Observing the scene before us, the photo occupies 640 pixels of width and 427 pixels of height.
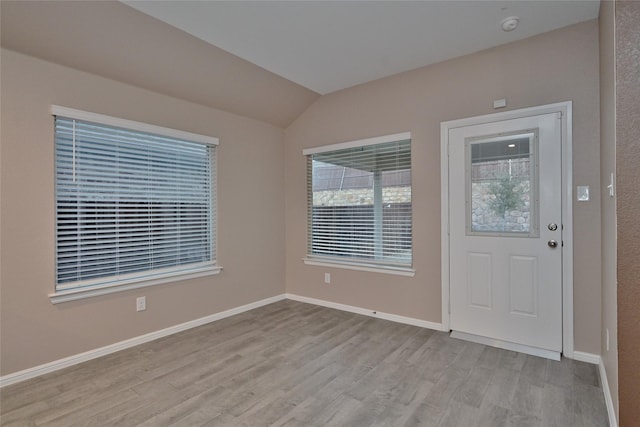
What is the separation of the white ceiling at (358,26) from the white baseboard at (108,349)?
274 cm

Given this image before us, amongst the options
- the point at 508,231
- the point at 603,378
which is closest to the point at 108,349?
the point at 508,231

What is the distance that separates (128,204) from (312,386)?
7.48 feet

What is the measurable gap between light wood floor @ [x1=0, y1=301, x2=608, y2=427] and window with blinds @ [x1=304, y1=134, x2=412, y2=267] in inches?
42.1

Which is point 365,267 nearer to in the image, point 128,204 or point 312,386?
point 312,386

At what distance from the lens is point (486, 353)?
2.83m

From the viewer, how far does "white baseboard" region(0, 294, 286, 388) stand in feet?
7.97

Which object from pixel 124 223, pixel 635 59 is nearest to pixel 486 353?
pixel 635 59

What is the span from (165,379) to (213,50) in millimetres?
2748

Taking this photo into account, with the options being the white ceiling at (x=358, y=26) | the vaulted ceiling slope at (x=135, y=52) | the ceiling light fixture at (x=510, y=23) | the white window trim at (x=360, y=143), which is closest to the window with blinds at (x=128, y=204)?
the vaulted ceiling slope at (x=135, y=52)

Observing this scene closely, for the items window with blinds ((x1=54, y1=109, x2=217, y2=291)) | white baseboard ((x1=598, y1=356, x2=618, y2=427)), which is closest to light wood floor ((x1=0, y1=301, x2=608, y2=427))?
white baseboard ((x1=598, y1=356, x2=618, y2=427))

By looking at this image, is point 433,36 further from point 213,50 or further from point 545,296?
point 545,296

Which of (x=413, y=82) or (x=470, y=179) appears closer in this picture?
(x=470, y=179)

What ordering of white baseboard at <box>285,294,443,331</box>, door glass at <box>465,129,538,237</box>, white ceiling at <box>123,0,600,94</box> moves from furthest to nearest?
white baseboard at <box>285,294,443,331</box>
door glass at <box>465,129,538,237</box>
white ceiling at <box>123,0,600,94</box>

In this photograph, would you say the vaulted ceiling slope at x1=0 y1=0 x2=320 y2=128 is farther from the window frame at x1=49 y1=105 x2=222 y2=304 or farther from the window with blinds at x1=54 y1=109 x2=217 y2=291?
the window with blinds at x1=54 y1=109 x2=217 y2=291
